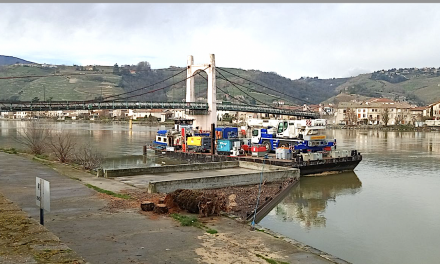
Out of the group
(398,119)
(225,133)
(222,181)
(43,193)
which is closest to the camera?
(43,193)

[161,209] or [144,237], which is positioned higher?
[161,209]

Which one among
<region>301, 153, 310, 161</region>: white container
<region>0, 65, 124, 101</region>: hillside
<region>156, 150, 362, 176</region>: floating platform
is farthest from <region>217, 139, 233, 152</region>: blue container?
<region>0, 65, 124, 101</region>: hillside

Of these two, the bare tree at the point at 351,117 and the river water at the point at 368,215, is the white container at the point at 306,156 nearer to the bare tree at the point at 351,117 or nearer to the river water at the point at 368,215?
the river water at the point at 368,215

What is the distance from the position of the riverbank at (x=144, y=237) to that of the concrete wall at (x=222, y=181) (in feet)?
7.94

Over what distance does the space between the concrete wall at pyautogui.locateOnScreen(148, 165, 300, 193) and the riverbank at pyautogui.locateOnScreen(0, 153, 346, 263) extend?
242 cm

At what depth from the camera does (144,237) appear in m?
9.48

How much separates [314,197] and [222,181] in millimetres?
4632

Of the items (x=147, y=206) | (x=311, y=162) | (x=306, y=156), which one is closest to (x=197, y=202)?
(x=147, y=206)

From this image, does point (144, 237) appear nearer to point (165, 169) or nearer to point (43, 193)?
point (43, 193)

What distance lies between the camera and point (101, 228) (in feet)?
33.2

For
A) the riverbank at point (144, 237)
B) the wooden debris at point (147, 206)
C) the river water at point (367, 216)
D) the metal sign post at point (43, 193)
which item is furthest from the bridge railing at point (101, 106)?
the metal sign post at point (43, 193)

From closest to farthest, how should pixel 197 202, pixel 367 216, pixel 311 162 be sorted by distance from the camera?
pixel 197 202, pixel 367 216, pixel 311 162

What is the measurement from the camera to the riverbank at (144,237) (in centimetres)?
837

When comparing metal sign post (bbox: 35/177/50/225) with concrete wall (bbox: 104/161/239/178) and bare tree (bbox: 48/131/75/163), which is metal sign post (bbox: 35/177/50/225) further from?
bare tree (bbox: 48/131/75/163)
